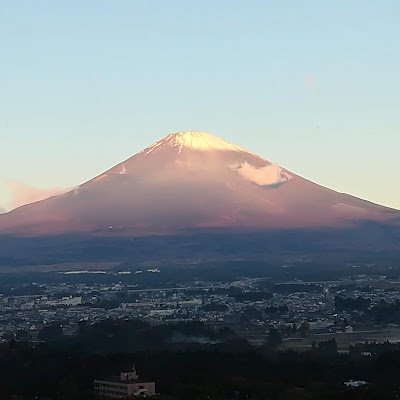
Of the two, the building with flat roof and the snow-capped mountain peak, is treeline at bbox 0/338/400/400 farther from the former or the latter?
the snow-capped mountain peak

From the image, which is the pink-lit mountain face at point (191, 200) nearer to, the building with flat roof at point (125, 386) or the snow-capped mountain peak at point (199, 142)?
the snow-capped mountain peak at point (199, 142)

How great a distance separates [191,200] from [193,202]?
0.69 ft

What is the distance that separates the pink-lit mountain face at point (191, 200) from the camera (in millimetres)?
95312

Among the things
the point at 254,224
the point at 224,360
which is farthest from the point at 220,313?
the point at 254,224

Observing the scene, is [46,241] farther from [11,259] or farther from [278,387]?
[278,387]

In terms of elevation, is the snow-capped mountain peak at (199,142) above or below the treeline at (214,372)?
above

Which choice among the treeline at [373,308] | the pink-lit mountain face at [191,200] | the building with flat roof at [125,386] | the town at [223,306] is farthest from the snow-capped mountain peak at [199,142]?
the building with flat roof at [125,386]

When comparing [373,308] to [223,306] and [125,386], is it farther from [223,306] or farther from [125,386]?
[125,386]

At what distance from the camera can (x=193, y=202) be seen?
9556cm

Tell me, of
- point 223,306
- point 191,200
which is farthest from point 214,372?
point 191,200

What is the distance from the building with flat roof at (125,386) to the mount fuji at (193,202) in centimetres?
6322

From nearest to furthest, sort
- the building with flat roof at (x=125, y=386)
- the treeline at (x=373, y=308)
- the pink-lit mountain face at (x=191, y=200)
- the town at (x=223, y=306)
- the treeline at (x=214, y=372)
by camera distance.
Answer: the treeline at (x=214, y=372) → the building with flat roof at (x=125, y=386) → the town at (x=223, y=306) → the treeline at (x=373, y=308) → the pink-lit mountain face at (x=191, y=200)

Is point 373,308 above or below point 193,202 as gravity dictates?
below

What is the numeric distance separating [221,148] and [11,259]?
59.2 feet
